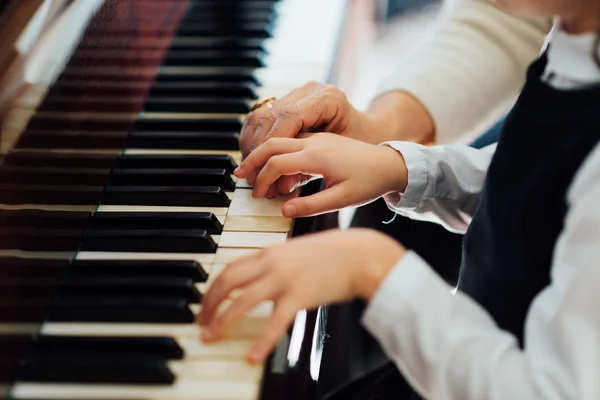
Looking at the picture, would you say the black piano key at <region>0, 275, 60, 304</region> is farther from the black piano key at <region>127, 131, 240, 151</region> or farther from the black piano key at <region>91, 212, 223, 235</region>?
the black piano key at <region>127, 131, 240, 151</region>

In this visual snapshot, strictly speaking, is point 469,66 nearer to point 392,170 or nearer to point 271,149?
point 392,170

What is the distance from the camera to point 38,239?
34.8 inches

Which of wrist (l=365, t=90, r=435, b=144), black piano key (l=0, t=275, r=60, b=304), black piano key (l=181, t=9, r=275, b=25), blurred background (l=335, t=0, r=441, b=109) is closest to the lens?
black piano key (l=0, t=275, r=60, b=304)

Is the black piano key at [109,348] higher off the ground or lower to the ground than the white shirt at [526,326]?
lower

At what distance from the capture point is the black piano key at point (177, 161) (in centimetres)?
112

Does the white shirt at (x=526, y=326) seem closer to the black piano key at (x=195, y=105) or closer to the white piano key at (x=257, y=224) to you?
the white piano key at (x=257, y=224)

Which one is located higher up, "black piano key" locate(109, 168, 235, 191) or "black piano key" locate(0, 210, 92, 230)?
"black piano key" locate(0, 210, 92, 230)

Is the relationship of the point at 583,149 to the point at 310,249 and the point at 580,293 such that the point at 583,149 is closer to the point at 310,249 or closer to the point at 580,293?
the point at 580,293

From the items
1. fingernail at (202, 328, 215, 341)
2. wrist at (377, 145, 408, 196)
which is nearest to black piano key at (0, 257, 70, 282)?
fingernail at (202, 328, 215, 341)

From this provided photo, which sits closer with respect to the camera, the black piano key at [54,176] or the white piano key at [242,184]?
the black piano key at [54,176]

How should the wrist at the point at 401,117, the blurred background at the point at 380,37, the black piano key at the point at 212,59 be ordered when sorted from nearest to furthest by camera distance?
1. the wrist at the point at 401,117
2. the black piano key at the point at 212,59
3. the blurred background at the point at 380,37

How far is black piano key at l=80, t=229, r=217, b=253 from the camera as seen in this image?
0.95 meters

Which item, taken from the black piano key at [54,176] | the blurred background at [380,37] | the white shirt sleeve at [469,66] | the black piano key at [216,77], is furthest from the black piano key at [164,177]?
the blurred background at [380,37]

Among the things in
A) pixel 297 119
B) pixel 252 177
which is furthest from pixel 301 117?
pixel 252 177
